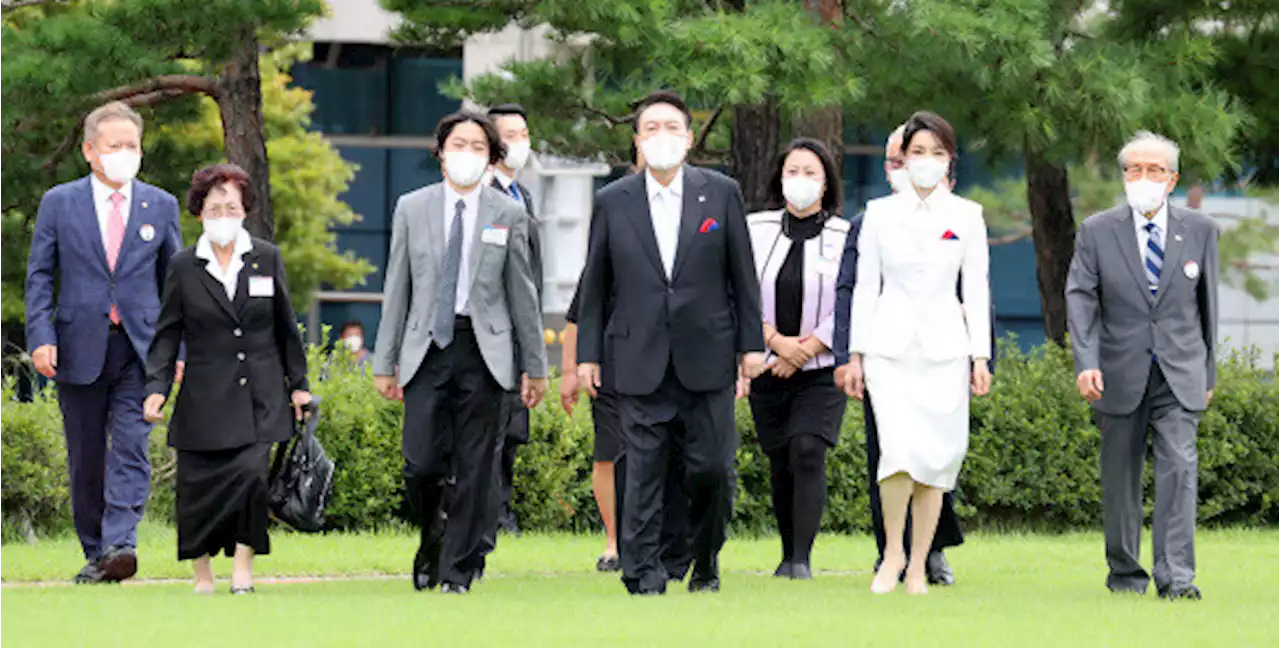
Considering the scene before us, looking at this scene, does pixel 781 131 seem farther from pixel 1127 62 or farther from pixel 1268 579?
pixel 1268 579

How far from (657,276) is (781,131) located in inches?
342

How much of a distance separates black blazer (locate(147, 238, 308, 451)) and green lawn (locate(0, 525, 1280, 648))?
0.68 meters

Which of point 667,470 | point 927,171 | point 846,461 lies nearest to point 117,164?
point 667,470

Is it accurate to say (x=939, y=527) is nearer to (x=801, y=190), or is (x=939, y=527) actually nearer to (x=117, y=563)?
(x=801, y=190)

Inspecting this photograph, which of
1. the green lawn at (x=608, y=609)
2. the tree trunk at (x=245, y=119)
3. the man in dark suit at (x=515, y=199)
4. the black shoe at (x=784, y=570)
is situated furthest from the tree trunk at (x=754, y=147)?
the black shoe at (x=784, y=570)

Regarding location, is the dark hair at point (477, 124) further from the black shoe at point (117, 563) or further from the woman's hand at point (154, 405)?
the black shoe at point (117, 563)

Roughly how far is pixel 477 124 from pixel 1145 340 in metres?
2.83

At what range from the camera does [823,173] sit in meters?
11.5

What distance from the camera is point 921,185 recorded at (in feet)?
34.2

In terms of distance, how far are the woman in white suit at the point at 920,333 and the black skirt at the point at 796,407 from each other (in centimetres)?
85

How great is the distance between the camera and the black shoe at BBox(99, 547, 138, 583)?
11.0m

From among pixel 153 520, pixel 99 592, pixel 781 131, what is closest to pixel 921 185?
pixel 99 592

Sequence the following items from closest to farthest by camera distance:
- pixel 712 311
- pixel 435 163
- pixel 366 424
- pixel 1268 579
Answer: pixel 712 311
pixel 1268 579
pixel 366 424
pixel 435 163

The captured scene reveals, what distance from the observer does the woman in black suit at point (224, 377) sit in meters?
10.3
